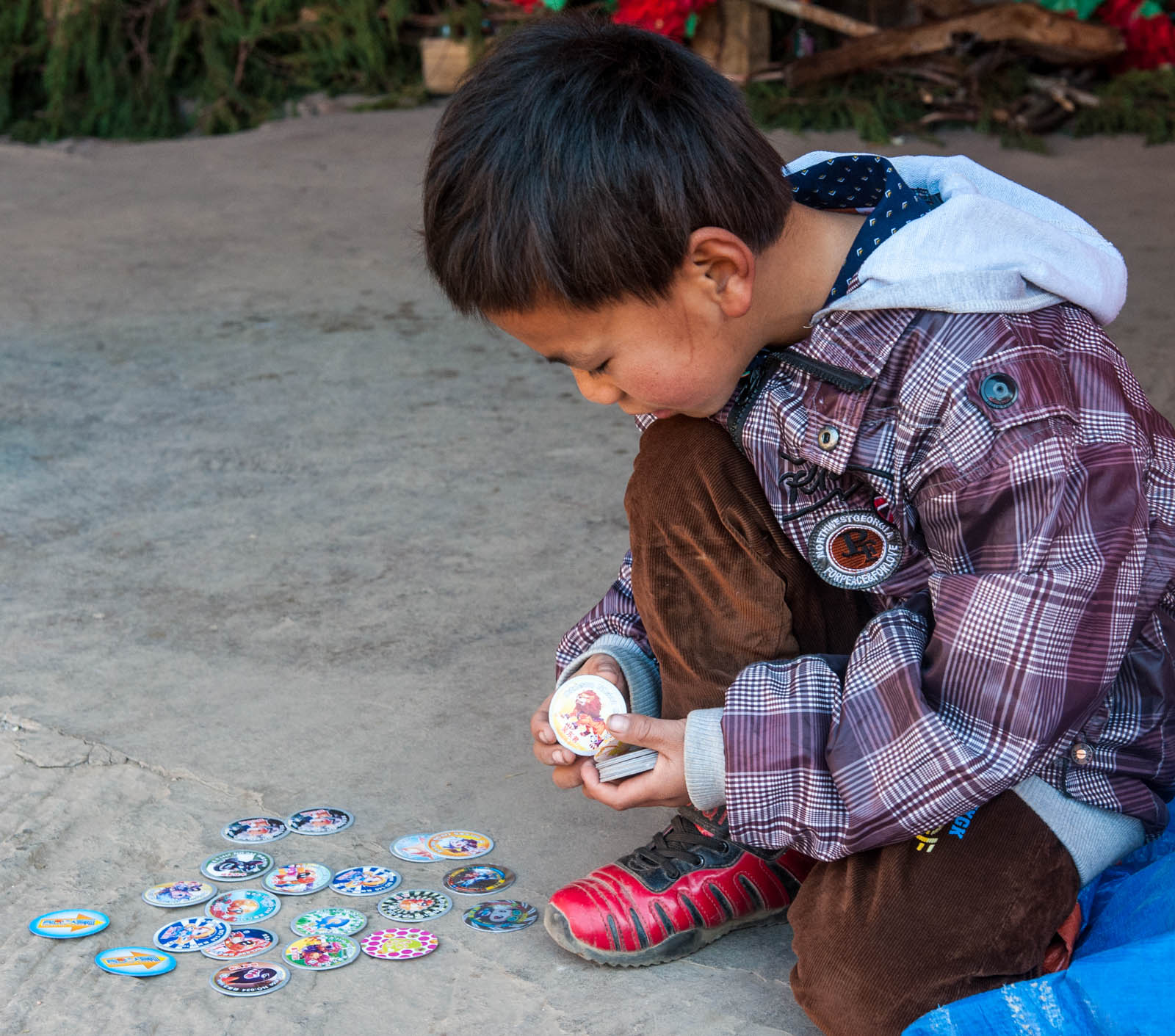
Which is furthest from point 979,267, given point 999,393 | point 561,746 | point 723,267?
point 561,746

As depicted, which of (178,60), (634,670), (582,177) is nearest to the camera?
(582,177)

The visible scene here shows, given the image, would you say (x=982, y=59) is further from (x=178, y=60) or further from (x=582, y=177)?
(x=582, y=177)

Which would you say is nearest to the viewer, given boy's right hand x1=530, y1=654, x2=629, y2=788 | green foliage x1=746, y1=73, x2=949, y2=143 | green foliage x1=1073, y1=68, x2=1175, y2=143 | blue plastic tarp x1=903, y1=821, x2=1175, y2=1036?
blue plastic tarp x1=903, y1=821, x2=1175, y2=1036

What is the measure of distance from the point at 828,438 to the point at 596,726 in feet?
1.43

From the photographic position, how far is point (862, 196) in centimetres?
166

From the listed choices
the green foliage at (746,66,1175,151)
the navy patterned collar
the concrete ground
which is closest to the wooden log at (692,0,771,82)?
the green foliage at (746,66,1175,151)

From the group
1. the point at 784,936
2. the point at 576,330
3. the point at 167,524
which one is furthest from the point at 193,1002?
the point at 167,524

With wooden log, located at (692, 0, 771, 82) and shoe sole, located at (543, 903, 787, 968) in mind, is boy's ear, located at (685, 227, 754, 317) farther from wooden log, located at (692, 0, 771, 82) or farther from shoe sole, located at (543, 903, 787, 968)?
wooden log, located at (692, 0, 771, 82)

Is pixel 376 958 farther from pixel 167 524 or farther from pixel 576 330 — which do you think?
pixel 167 524

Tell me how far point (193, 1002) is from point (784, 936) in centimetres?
67

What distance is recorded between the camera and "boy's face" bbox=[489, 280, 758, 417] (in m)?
1.43

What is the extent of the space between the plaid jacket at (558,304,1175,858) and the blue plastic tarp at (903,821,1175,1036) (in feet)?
0.36

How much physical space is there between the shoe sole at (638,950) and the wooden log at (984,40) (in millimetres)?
5177

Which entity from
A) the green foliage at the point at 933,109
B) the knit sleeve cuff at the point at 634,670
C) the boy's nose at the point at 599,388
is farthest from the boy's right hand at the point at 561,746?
the green foliage at the point at 933,109
